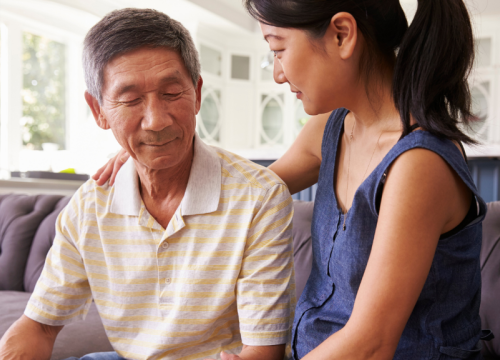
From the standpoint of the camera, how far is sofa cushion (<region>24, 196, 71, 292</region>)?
2064 millimetres

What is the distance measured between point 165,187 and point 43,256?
1.16 meters

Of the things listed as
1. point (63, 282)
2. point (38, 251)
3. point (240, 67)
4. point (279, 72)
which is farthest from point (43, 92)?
point (279, 72)

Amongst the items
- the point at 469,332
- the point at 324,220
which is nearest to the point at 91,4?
the point at 324,220

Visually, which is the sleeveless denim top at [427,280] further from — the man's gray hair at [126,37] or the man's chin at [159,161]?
the man's gray hair at [126,37]

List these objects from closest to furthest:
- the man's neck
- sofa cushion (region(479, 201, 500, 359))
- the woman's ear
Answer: the woman's ear → the man's neck → sofa cushion (region(479, 201, 500, 359))

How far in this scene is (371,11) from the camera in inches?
34.1

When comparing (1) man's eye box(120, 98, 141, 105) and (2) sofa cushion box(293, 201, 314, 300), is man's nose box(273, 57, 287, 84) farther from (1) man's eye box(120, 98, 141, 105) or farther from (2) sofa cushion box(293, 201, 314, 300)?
(2) sofa cushion box(293, 201, 314, 300)

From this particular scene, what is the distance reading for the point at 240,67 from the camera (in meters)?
6.46

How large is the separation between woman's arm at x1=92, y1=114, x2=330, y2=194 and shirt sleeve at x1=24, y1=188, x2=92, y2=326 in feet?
0.37

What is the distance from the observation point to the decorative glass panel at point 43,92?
4723 millimetres

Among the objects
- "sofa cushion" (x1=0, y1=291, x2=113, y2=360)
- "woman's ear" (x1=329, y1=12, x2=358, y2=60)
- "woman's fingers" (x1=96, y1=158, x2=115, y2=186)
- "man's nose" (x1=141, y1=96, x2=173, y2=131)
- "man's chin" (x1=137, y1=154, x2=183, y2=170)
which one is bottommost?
"sofa cushion" (x1=0, y1=291, x2=113, y2=360)

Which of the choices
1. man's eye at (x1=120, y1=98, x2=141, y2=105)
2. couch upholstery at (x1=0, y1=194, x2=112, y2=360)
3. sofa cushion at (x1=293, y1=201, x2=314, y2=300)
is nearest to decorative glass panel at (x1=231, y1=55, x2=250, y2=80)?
couch upholstery at (x1=0, y1=194, x2=112, y2=360)

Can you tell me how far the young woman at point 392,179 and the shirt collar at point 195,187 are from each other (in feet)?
0.89

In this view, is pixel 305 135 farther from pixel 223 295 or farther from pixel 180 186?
pixel 223 295
